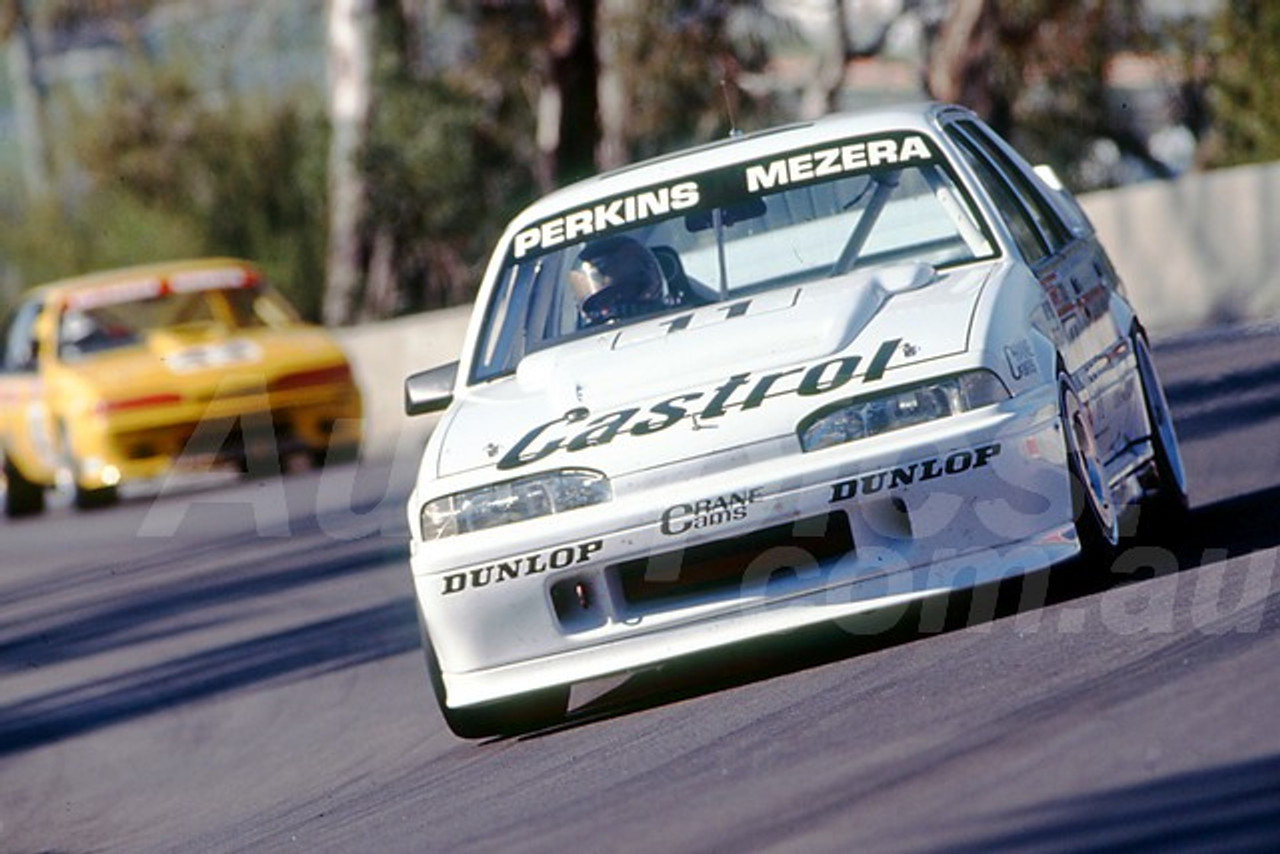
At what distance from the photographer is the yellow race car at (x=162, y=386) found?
18.2m

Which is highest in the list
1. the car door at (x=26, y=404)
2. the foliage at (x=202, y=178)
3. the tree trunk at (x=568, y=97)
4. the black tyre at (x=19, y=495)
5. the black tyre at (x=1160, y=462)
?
the black tyre at (x=1160, y=462)

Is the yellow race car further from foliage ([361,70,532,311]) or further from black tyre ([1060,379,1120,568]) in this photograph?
black tyre ([1060,379,1120,568])

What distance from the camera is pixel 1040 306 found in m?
7.62

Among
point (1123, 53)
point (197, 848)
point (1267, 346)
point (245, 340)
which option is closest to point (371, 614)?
point (197, 848)

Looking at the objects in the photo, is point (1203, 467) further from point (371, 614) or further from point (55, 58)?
point (55, 58)

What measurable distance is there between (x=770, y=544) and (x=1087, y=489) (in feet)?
2.94

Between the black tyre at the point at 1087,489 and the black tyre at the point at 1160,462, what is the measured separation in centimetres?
121

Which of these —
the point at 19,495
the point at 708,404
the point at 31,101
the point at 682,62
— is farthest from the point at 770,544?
the point at 31,101

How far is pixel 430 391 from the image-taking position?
8148mm

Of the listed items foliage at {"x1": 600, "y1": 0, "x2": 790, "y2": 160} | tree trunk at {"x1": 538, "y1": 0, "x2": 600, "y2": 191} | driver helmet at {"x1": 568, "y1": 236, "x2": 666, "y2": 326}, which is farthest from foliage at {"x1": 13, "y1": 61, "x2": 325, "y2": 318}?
driver helmet at {"x1": 568, "y1": 236, "x2": 666, "y2": 326}

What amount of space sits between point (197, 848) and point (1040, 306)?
106 inches

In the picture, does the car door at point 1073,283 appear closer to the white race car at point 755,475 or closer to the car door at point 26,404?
the white race car at point 755,475

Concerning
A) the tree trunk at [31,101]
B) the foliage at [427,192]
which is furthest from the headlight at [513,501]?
the tree trunk at [31,101]

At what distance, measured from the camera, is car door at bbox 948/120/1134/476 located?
25.7ft
